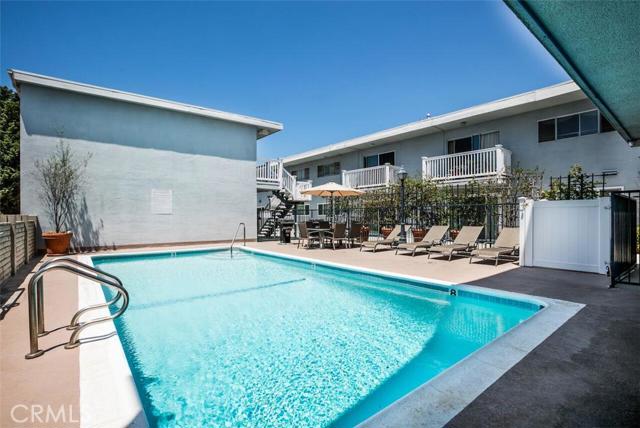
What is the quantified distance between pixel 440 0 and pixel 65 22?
38.8 feet

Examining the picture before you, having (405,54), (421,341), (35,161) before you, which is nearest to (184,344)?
(421,341)

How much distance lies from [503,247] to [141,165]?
1318 centimetres

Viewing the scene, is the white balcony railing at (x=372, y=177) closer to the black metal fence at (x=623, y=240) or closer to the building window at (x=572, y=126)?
the building window at (x=572, y=126)

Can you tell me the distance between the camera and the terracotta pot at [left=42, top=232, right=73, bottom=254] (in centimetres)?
1018

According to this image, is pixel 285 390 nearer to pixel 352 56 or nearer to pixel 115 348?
pixel 115 348

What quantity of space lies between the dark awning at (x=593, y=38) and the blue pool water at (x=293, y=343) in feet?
10.5

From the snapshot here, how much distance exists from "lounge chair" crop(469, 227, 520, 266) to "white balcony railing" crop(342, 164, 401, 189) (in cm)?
833

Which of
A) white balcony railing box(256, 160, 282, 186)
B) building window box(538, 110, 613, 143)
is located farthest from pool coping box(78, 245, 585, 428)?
white balcony railing box(256, 160, 282, 186)

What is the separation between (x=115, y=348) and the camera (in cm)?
321

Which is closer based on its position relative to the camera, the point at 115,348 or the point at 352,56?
the point at 115,348

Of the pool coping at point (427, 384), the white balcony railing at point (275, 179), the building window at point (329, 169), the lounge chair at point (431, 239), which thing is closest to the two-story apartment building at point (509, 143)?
the building window at point (329, 169)

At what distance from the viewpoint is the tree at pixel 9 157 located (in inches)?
643

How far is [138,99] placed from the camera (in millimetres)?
12531

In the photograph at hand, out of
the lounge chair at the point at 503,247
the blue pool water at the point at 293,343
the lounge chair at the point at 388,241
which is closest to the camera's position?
the blue pool water at the point at 293,343
